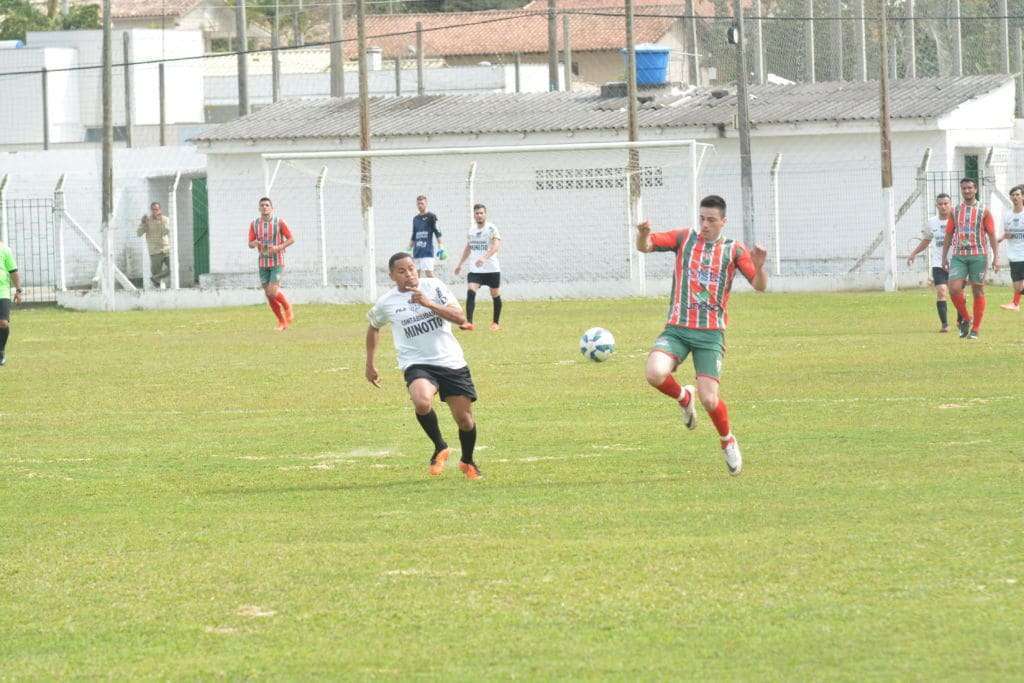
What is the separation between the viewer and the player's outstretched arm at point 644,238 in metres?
11.1

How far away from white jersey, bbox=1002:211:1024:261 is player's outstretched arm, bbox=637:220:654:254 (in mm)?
12449

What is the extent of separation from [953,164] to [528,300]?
33.1 feet

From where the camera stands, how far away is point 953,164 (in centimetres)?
3616

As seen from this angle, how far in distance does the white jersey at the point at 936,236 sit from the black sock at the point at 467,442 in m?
12.2

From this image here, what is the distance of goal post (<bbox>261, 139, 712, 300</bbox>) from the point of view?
119 ft

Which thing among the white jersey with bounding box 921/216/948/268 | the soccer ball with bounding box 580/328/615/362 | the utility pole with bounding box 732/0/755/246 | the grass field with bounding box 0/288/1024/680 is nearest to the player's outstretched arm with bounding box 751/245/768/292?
the grass field with bounding box 0/288/1024/680

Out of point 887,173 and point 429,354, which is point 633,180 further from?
point 429,354

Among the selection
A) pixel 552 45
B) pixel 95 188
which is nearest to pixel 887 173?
pixel 552 45

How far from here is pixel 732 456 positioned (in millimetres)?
10930

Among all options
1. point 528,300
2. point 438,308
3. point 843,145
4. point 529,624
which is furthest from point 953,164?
point 529,624

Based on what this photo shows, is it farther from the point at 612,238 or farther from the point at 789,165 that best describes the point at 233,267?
the point at 789,165

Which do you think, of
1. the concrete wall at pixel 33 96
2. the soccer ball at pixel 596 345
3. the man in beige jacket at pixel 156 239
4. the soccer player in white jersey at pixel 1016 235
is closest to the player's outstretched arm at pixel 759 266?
the soccer ball at pixel 596 345

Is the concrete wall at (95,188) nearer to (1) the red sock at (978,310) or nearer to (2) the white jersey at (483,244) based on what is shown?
(2) the white jersey at (483,244)

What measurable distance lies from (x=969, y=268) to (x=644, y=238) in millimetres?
10838
